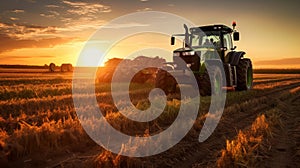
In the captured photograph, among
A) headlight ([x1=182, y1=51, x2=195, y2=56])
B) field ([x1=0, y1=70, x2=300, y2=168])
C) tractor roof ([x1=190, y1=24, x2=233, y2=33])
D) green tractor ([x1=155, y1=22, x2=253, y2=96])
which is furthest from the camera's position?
tractor roof ([x1=190, y1=24, x2=233, y2=33])

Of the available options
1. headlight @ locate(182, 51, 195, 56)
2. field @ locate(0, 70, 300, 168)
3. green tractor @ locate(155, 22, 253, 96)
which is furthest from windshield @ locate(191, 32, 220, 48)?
field @ locate(0, 70, 300, 168)

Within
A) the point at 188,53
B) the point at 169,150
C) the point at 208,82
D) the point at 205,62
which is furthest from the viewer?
Result: the point at 188,53

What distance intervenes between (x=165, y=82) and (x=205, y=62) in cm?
173

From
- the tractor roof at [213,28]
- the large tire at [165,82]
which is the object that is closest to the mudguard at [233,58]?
the tractor roof at [213,28]

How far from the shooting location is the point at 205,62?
453 inches

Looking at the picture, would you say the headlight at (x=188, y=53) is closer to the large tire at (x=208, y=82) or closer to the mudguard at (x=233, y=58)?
the large tire at (x=208, y=82)

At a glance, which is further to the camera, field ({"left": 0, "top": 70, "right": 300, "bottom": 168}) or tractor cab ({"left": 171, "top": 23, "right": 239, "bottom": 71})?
tractor cab ({"left": 171, "top": 23, "right": 239, "bottom": 71})

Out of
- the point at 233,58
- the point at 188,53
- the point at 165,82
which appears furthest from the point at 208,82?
the point at 233,58

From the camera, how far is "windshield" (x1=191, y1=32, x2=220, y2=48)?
12742mm

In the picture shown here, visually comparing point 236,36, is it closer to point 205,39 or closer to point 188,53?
point 205,39

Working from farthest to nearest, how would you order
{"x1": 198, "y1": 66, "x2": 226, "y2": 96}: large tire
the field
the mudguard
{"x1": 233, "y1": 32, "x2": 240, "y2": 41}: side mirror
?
1. the mudguard
2. {"x1": 233, "y1": 32, "x2": 240, "y2": 41}: side mirror
3. {"x1": 198, "y1": 66, "x2": 226, "y2": 96}: large tire
4. the field

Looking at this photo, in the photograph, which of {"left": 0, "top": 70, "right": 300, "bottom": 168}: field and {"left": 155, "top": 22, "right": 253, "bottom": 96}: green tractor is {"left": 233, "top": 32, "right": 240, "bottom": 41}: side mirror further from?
{"left": 0, "top": 70, "right": 300, "bottom": 168}: field

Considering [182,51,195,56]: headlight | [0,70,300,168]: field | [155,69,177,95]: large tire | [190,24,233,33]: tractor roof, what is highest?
[190,24,233,33]: tractor roof

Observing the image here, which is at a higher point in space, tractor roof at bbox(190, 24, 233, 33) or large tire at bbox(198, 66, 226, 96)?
tractor roof at bbox(190, 24, 233, 33)
